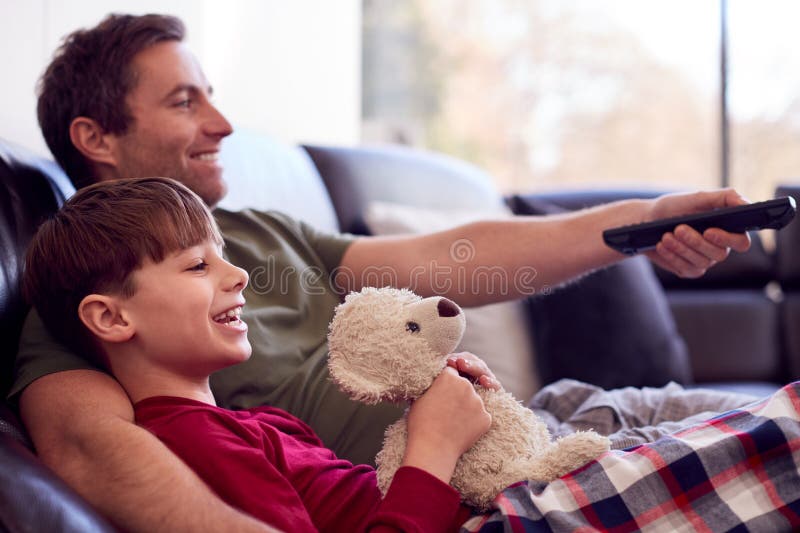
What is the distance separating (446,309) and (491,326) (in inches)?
37.4

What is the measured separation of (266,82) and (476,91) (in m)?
1.62

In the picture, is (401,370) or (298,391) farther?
(298,391)

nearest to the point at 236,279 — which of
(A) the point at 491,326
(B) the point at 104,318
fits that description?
(B) the point at 104,318

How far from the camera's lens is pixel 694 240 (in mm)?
1188

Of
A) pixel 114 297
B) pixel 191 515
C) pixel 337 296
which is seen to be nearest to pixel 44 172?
pixel 114 297

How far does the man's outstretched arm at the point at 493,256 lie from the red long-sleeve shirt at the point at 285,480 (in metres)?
0.49

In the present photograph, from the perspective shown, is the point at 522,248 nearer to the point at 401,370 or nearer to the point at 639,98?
the point at 401,370

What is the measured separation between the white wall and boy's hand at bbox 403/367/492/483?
0.99 meters

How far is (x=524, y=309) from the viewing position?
192 cm

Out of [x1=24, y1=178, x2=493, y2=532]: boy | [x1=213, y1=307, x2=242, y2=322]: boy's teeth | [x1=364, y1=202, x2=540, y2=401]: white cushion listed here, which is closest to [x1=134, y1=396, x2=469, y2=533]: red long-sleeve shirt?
[x1=24, y1=178, x2=493, y2=532]: boy

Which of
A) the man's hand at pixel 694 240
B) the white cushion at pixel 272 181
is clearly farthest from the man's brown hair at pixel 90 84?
the man's hand at pixel 694 240

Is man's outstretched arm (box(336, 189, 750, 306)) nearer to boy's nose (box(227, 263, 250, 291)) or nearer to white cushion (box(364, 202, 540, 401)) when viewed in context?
white cushion (box(364, 202, 540, 401))

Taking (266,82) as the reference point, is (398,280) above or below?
below

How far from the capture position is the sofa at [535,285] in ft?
3.76
